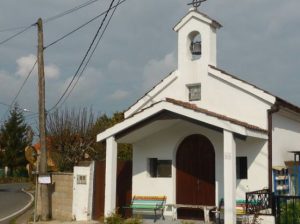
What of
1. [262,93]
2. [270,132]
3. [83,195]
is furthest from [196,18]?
[83,195]

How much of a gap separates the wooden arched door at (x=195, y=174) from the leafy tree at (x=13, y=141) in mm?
37731

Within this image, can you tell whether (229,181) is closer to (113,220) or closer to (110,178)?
(113,220)

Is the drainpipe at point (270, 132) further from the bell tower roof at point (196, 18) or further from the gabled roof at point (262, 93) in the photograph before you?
the bell tower roof at point (196, 18)

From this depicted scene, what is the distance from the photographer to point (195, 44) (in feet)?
53.4

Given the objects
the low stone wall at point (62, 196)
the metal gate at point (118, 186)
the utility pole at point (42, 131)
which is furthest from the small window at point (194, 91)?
the utility pole at point (42, 131)

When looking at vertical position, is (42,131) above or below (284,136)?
above

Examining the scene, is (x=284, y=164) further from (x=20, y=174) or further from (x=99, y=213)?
(x=20, y=174)

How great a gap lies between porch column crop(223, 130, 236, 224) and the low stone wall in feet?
20.2

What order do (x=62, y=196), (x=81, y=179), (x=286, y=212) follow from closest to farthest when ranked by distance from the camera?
(x=286, y=212), (x=81, y=179), (x=62, y=196)

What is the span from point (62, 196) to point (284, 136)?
7933mm

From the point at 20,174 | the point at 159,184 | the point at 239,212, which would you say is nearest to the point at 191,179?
the point at 159,184

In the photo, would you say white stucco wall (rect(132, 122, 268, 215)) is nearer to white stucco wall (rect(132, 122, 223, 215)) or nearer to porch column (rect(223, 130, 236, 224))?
white stucco wall (rect(132, 122, 223, 215))

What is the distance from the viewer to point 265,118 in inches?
559

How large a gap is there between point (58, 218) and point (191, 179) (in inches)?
197
